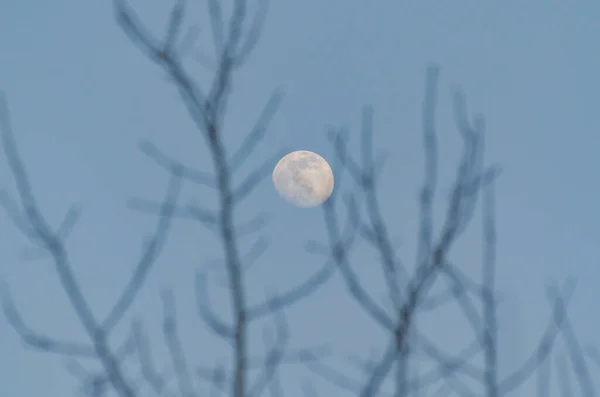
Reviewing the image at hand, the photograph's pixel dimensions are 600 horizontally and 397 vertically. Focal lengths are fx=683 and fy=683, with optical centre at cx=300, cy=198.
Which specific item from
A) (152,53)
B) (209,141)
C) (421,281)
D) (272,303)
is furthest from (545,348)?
(152,53)

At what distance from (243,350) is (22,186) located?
1160 millimetres

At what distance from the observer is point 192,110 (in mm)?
3033

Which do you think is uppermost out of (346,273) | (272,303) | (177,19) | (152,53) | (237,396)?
(177,19)

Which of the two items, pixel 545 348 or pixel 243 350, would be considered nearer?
pixel 243 350

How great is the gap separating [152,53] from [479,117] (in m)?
1.46

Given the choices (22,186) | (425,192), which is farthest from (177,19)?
(425,192)

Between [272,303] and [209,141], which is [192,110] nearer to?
[209,141]

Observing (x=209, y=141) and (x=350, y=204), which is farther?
(x=350, y=204)

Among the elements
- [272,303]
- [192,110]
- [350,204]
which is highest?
[192,110]

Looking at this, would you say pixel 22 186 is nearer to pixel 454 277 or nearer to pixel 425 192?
pixel 425 192

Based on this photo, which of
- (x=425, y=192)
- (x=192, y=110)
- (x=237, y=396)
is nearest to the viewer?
(x=237, y=396)

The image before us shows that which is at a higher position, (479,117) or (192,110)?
→ (479,117)

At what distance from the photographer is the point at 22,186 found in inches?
113

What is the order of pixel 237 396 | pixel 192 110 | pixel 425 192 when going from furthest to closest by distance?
1. pixel 192 110
2. pixel 425 192
3. pixel 237 396
